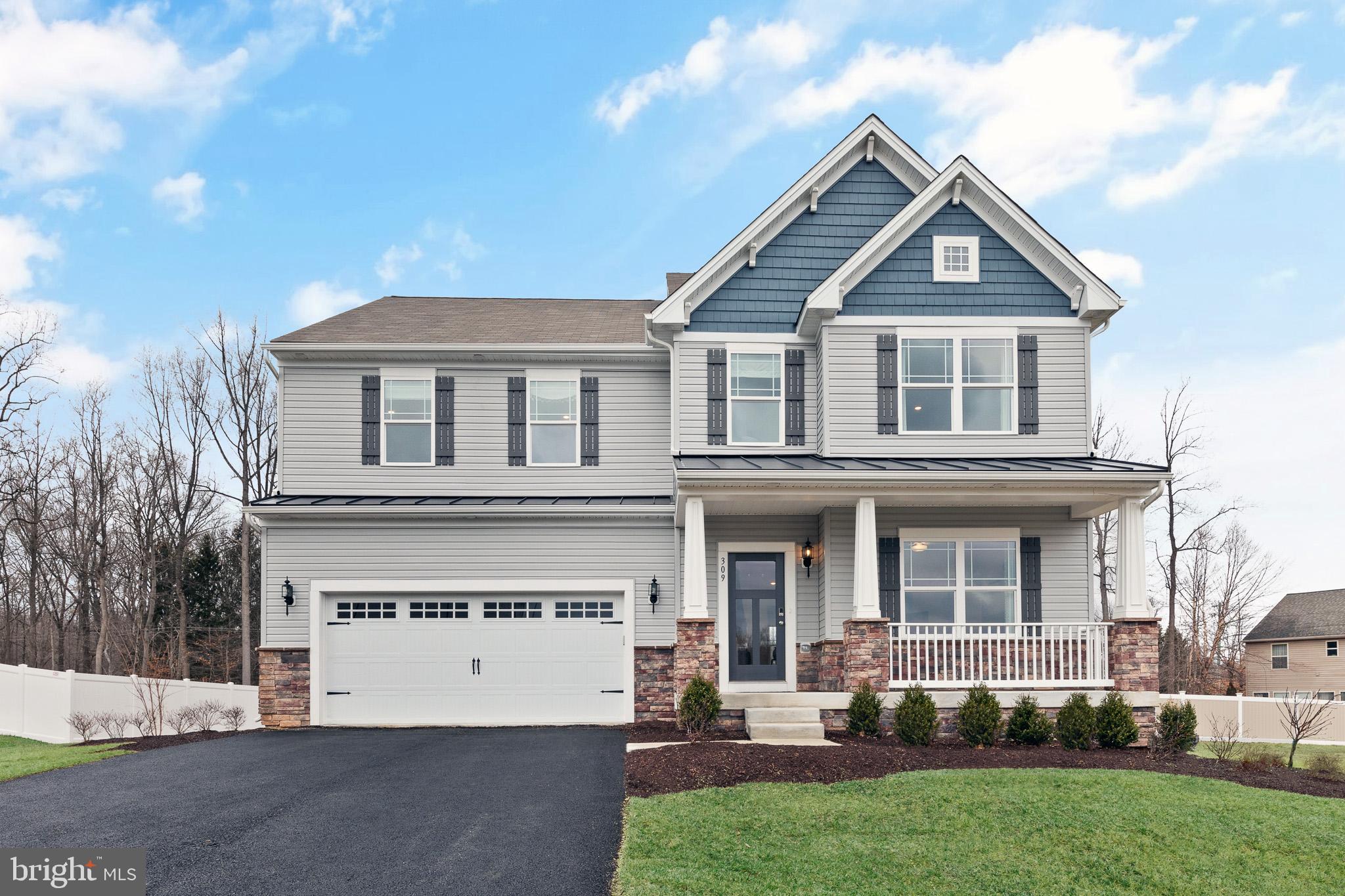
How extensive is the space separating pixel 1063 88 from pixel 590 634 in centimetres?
1340

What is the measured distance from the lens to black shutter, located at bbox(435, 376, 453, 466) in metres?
15.4

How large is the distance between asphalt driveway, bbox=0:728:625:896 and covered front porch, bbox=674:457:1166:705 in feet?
11.5

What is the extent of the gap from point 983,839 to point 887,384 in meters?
8.01

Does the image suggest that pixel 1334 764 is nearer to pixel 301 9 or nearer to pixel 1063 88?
pixel 1063 88

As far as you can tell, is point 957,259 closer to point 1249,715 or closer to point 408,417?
point 408,417

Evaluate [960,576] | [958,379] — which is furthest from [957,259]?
[960,576]

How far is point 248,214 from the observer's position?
2389 centimetres

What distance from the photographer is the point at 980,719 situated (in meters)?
11.3

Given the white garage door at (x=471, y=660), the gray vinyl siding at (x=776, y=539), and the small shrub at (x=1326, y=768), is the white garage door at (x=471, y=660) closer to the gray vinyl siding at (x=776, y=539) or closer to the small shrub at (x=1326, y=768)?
the gray vinyl siding at (x=776, y=539)

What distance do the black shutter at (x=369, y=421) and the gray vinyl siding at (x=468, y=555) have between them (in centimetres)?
125

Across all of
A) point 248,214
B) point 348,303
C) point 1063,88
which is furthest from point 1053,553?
point 248,214

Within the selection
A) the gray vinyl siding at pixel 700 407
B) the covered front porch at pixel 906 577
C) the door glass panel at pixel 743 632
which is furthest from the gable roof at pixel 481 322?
the door glass panel at pixel 743 632

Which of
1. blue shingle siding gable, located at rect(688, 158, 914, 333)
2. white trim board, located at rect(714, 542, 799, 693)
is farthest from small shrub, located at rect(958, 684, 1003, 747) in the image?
blue shingle siding gable, located at rect(688, 158, 914, 333)

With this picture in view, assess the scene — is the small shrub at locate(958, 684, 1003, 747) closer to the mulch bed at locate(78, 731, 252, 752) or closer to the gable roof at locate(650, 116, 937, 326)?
the gable roof at locate(650, 116, 937, 326)
